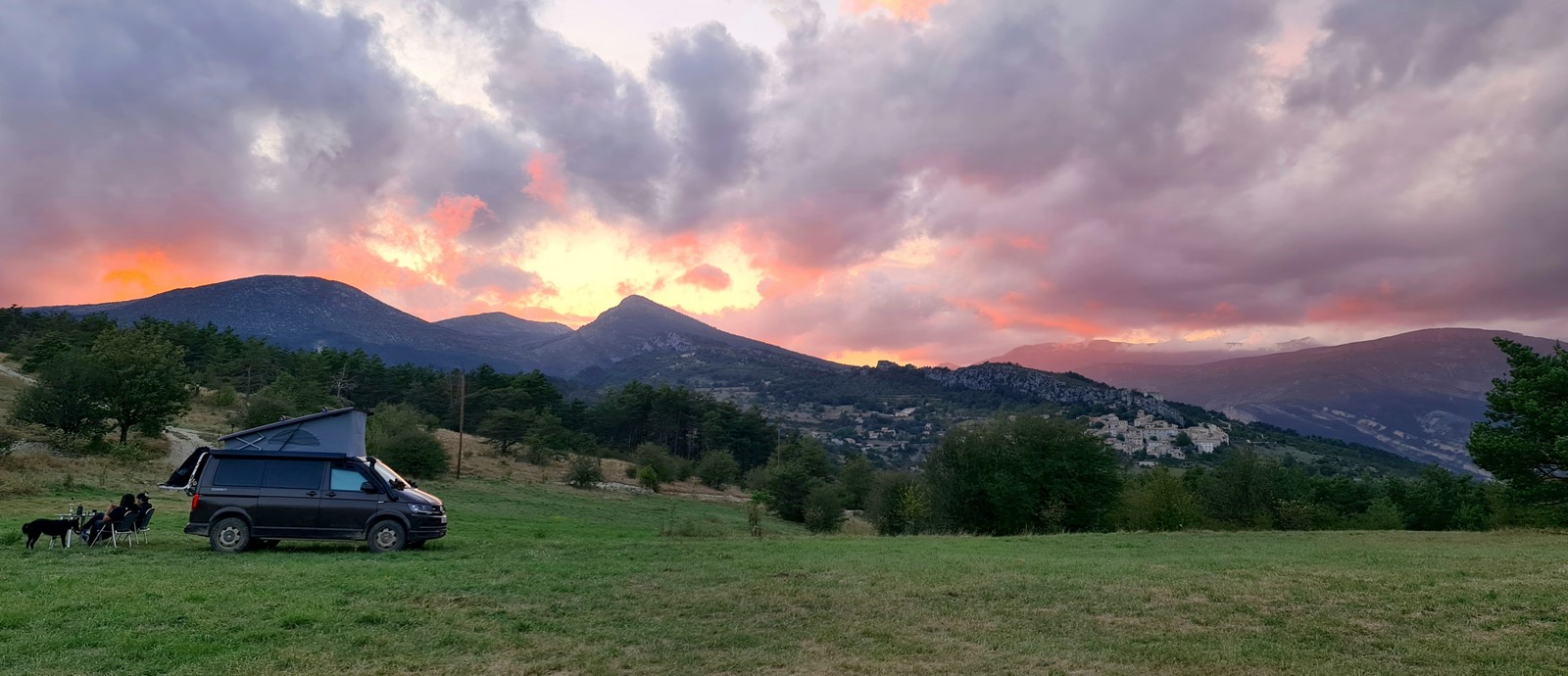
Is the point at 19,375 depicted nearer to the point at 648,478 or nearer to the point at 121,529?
the point at 648,478

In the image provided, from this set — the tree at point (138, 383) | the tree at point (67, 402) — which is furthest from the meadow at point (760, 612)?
the tree at point (138, 383)

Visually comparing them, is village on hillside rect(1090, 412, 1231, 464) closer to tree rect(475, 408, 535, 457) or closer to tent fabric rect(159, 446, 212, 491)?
tree rect(475, 408, 535, 457)

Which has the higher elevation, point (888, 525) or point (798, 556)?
point (798, 556)

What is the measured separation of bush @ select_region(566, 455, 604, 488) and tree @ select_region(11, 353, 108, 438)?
3257 centimetres

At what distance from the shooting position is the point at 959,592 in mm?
11539

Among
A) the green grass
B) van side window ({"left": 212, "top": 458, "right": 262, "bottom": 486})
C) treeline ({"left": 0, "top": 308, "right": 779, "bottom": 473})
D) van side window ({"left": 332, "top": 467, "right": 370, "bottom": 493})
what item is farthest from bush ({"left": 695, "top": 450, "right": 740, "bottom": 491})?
van side window ({"left": 212, "top": 458, "right": 262, "bottom": 486})

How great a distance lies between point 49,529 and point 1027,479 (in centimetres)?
4059

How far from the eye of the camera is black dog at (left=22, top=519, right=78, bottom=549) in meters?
14.1

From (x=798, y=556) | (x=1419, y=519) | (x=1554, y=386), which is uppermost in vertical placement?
(x=1554, y=386)

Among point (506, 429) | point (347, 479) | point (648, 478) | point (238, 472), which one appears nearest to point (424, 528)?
point (347, 479)

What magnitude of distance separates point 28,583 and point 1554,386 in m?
47.9

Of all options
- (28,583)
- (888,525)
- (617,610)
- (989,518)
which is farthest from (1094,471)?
(28,583)

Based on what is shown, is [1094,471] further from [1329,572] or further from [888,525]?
[1329,572]

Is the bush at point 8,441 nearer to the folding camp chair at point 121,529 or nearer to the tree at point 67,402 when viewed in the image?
the tree at point 67,402
